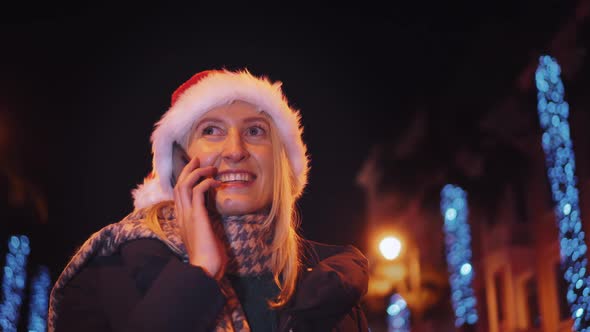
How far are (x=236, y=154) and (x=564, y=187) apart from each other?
41.7 ft

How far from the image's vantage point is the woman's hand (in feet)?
8.38

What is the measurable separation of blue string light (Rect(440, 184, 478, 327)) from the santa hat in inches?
866

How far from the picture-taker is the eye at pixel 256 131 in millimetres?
3094

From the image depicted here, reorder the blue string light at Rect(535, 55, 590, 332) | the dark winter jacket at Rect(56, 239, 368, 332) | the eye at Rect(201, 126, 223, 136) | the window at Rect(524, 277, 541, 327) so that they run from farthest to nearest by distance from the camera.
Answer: the window at Rect(524, 277, 541, 327) < the blue string light at Rect(535, 55, 590, 332) < the eye at Rect(201, 126, 223, 136) < the dark winter jacket at Rect(56, 239, 368, 332)

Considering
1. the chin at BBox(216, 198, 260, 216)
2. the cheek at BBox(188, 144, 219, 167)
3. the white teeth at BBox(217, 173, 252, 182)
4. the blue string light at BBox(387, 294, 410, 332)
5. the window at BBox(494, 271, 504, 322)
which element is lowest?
the chin at BBox(216, 198, 260, 216)

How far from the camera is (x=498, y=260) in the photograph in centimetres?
2638

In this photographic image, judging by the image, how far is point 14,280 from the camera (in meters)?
21.5

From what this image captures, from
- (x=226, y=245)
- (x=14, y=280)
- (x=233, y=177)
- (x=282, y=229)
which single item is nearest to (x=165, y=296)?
(x=226, y=245)

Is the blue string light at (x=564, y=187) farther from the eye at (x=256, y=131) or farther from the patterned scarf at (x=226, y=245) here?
the patterned scarf at (x=226, y=245)

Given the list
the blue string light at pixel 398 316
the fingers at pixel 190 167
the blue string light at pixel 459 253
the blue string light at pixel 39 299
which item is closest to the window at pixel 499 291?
the blue string light at pixel 459 253

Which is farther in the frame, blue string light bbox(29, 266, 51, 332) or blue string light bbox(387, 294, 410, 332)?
blue string light bbox(387, 294, 410, 332)

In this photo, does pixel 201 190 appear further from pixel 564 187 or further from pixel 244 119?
pixel 564 187

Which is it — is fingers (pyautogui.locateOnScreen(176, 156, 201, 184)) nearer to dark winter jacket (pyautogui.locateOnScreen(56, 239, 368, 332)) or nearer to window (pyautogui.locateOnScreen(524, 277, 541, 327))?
dark winter jacket (pyautogui.locateOnScreen(56, 239, 368, 332))

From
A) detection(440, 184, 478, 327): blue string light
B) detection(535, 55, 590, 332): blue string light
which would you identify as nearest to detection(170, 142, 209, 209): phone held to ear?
detection(535, 55, 590, 332): blue string light
